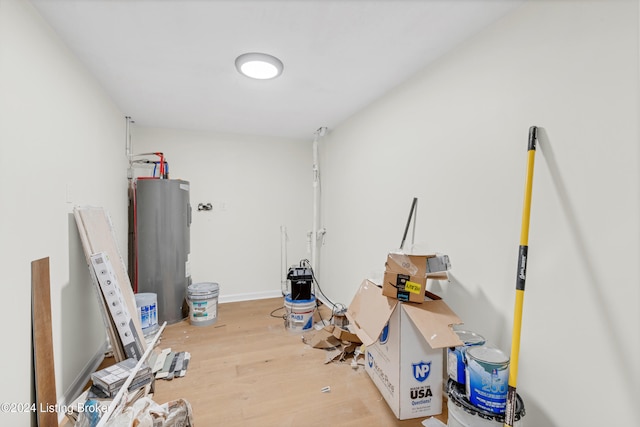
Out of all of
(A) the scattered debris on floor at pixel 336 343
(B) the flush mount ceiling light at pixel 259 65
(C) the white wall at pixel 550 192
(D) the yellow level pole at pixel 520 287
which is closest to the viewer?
(C) the white wall at pixel 550 192

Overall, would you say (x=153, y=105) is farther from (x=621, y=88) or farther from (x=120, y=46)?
(x=621, y=88)

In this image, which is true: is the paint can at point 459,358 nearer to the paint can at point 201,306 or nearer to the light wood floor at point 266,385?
the light wood floor at point 266,385

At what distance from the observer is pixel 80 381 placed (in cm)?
191

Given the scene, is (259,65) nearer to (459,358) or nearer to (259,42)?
(259,42)

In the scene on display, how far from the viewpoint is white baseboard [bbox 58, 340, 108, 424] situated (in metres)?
1.68

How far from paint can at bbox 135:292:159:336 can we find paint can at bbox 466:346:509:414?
2608 millimetres

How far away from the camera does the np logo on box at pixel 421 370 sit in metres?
1.64

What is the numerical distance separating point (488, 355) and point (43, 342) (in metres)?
2.25

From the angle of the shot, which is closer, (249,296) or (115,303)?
(115,303)

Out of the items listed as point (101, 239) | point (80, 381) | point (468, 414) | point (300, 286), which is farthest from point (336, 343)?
point (101, 239)

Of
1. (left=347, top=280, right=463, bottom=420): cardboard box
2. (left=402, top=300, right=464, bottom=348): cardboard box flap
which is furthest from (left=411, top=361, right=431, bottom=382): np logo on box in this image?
(left=402, top=300, right=464, bottom=348): cardboard box flap

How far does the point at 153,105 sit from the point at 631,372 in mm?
3619

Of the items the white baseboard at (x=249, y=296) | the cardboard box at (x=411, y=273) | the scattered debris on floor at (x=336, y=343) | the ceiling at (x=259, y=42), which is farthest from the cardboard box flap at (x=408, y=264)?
the white baseboard at (x=249, y=296)

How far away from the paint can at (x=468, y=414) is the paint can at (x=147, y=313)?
99.3 inches
